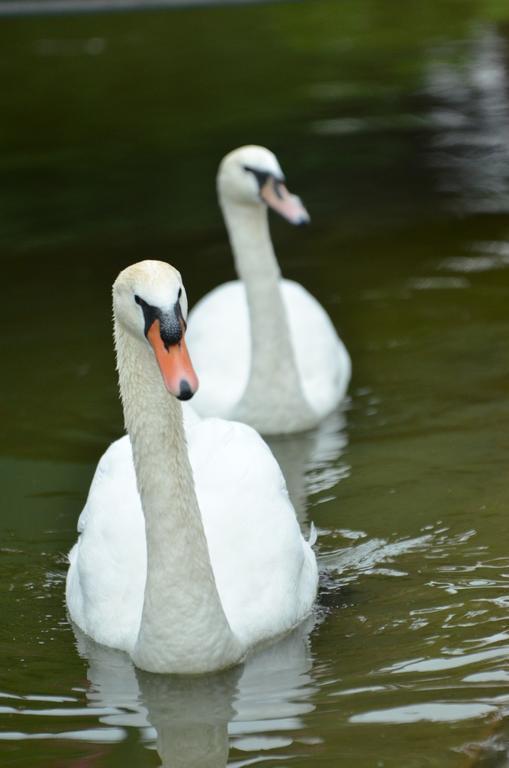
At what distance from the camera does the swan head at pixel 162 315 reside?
17.3ft

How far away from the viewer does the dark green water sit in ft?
19.0

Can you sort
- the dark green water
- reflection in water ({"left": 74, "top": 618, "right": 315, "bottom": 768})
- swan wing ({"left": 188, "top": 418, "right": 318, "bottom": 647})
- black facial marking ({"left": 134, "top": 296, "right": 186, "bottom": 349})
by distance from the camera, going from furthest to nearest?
swan wing ({"left": 188, "top": 418, "right": 318, "bottom": 647}), the dark green water, reflection in water ({"left": 74, "top": 618, "right": 315, "bottom": 768}), black facial marking ({"left": 134, "top": 296, "right": 186, "bottom": 349})

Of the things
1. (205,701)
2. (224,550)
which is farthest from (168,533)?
(205,701)

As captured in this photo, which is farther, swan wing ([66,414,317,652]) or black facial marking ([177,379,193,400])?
swan wing ([66,414,317,652])

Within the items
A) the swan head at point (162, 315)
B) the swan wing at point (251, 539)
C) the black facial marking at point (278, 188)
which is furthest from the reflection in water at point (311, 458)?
the swan head at point (162, 315)

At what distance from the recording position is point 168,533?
592 cm

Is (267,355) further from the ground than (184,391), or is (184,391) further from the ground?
(184,391)

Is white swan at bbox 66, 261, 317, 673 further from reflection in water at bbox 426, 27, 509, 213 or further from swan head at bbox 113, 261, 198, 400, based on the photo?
reflection in water at bbox 426, 27, 509, 213

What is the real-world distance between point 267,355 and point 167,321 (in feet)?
11.7

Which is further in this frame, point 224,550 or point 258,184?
point 258,184

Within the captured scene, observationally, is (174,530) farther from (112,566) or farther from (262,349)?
(262,349)

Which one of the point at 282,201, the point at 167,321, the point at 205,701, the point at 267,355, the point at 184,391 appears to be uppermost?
the point at 167,321

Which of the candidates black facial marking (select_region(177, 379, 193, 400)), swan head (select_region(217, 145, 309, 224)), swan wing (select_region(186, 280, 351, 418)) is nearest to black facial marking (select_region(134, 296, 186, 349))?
black facial marking (select_region(177, 379, 193, 400))

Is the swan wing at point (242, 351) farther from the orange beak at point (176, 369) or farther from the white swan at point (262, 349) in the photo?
the orange beak at point (176, 369)
